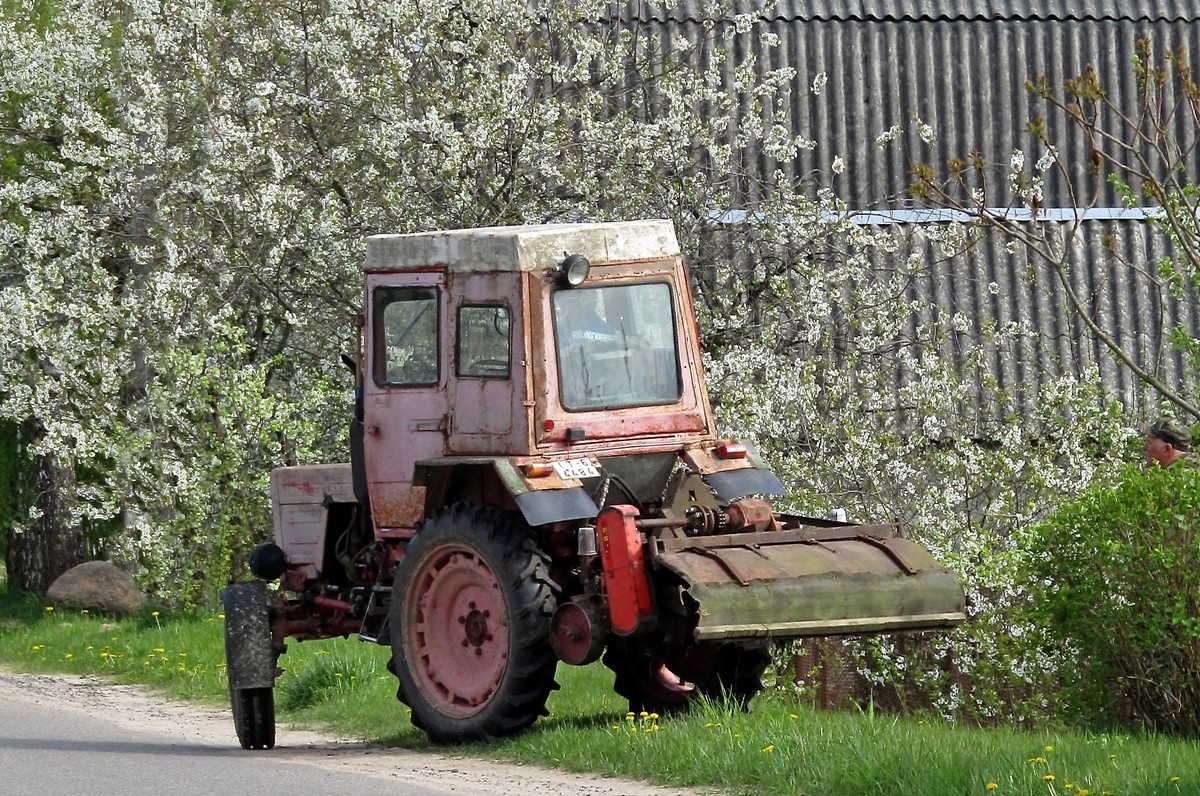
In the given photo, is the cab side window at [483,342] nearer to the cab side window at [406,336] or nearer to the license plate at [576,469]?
the cab side window at [406,336]

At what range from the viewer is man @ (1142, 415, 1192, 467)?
42.1 feet

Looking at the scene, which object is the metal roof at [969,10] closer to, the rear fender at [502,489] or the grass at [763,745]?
the grass at [763,745]

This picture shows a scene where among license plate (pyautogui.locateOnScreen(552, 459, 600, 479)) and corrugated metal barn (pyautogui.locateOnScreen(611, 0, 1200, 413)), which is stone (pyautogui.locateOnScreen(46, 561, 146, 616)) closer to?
corrugated metal barn (pyautogui.locateOnScreen(611, 0, 1200, 413))

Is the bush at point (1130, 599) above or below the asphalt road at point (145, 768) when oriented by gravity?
above

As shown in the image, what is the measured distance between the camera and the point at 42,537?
22500mm

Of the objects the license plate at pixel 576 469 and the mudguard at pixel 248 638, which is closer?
the license plate at pixel 576 469

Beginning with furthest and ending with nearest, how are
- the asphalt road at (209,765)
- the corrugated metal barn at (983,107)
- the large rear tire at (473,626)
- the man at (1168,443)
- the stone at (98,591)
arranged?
the corrugated metal barn at (983,107), the stone at (98,591), the man at (1168,443), the large rear tire at (473,626), the asphalt road at (209,765)

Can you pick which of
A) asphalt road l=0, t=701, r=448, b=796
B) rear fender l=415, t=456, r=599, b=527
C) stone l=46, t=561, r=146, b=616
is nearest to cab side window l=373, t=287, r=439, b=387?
rear fender l=415, t=456, r=599, b=527

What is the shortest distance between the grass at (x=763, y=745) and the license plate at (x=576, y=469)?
4.15ft

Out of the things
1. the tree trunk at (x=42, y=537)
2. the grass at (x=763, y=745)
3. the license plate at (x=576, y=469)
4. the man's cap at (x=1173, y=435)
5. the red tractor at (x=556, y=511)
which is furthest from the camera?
the tree trunk at (x=42, y=537)

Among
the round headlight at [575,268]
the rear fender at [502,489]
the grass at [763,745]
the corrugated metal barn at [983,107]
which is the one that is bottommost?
the grass at [763,745]

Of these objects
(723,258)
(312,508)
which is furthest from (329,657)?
(723,258)

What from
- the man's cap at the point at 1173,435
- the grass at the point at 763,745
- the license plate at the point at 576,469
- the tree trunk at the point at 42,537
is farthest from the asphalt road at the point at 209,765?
the tree trunk at the point at 42,537

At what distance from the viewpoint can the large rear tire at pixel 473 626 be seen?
10.6 m
